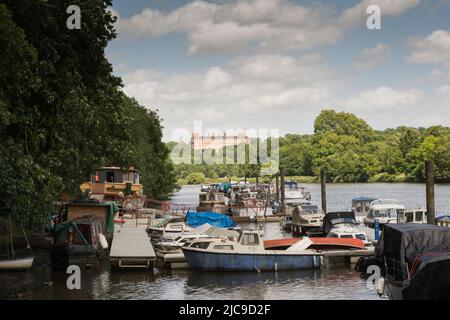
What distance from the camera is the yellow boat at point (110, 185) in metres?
68.7

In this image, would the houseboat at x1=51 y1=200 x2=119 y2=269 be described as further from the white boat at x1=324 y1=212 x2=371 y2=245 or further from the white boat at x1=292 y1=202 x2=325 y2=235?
the white boat at x1=292 y1=202 x2=325 y2=235

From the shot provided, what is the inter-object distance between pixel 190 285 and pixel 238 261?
3901mm

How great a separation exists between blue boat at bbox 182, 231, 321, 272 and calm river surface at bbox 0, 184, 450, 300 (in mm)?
438

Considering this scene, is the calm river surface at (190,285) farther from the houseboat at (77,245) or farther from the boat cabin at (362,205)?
the boat cabin at (362,205)

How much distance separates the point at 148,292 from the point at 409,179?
571 ft

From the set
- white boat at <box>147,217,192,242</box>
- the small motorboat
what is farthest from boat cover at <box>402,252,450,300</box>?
white boat at <box>147,217,192,242</box>

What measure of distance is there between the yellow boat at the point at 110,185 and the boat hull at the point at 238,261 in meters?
32.2

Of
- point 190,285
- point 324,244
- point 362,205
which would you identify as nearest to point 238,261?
point 190,285

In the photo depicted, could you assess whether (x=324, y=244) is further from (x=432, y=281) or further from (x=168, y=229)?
(x=432, y=281)

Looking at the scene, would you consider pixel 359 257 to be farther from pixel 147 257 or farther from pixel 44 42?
pixel 44 42

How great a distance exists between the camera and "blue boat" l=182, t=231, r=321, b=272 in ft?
120

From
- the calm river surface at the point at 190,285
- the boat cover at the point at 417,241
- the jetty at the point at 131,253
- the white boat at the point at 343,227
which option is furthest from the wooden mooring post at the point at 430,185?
the jetty at the point at 131,253

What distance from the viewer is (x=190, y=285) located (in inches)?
1328
